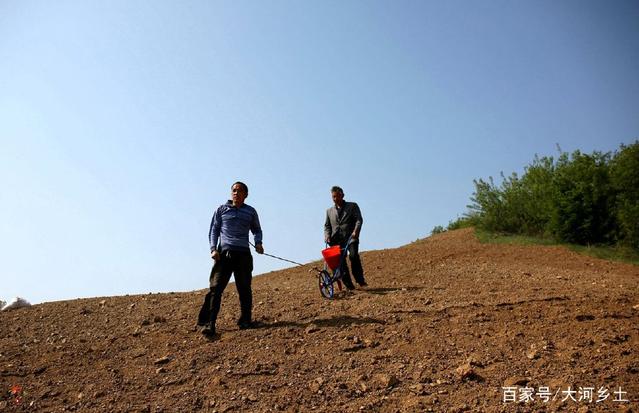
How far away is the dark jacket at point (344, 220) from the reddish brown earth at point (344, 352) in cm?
114

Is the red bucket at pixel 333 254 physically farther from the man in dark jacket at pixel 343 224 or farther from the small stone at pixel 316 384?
the small stone at pixel 316 384

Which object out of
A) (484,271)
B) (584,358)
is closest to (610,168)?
(484,271)

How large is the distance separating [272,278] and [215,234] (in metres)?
8.26

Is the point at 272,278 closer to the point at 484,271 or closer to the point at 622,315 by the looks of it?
the point at 484,271

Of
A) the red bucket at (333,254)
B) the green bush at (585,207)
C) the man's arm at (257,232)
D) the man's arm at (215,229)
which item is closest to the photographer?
the man's arm at (215,229)

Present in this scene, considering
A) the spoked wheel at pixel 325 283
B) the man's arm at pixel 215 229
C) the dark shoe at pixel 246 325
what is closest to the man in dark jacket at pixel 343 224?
the spoked wheel at pixel 325 283

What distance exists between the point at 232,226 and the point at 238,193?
1.58 feet

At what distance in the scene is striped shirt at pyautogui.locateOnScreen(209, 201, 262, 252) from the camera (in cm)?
687

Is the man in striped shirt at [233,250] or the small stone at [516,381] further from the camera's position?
the man in striped shirt at [233,250]

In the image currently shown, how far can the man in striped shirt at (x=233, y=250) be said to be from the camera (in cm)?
682

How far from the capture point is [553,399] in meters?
4.23

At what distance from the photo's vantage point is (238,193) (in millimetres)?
6969

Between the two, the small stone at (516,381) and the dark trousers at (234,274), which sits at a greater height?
the dark trousers at (234,274)

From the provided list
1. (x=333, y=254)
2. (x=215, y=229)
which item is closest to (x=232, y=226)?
(x=215, y=229)
